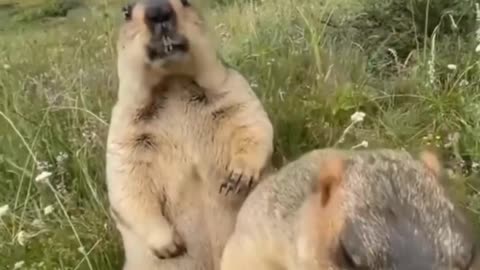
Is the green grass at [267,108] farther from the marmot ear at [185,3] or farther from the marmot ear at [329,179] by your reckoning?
the marmot ear at [329,179]

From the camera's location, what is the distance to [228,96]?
489cm

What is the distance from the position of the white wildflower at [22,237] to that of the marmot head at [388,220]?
2.08 meters

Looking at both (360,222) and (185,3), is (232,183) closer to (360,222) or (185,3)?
(185,3)

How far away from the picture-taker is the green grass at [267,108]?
5.97 metres

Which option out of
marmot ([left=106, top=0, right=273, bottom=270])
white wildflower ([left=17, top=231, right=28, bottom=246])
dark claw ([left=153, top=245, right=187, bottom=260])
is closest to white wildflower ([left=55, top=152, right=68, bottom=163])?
white wildflower ([left=17, top=231, right=28, bottom=246])

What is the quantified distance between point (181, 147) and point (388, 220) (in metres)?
1.37

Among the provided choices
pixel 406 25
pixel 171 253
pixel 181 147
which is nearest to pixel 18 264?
pixel 171 253

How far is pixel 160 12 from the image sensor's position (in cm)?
469

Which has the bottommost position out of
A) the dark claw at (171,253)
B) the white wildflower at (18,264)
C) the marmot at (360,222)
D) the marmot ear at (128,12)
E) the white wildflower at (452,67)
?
the white wildflower at (452,67)

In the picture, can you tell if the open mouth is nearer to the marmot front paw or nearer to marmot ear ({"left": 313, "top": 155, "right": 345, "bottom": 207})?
the marmot front paw

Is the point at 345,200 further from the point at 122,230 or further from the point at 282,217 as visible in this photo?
the point at 122,230

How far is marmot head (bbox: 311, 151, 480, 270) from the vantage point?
351cm

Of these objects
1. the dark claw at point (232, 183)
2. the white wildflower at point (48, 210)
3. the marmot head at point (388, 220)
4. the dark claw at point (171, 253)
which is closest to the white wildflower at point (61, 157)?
the white wildflower at point (48, 210)

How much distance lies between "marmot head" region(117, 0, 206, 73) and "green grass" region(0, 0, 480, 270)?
0.67 meters
